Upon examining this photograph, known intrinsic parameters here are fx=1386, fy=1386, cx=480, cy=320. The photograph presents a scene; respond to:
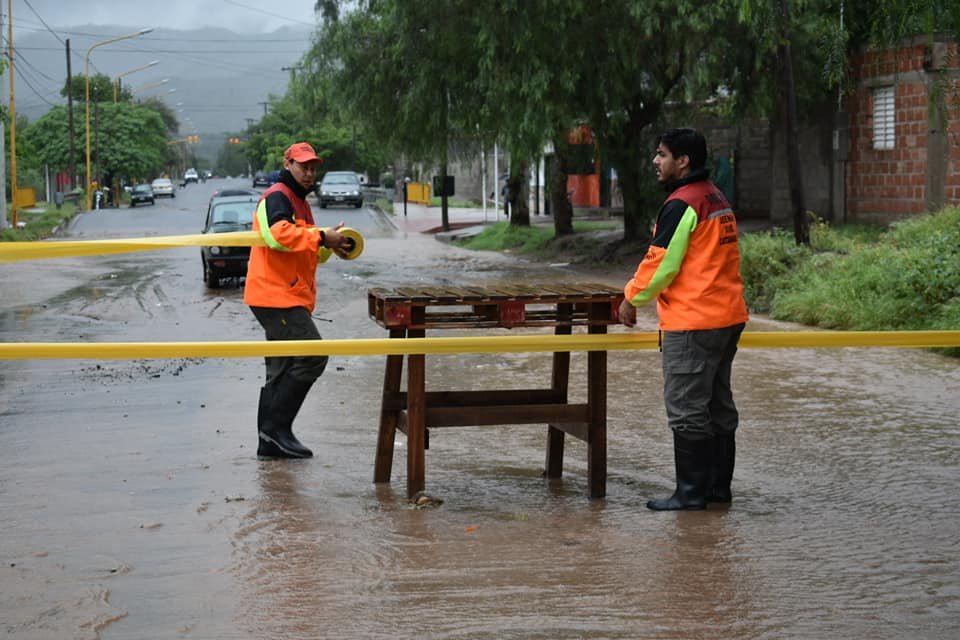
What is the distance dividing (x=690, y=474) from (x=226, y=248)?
57.5 feet

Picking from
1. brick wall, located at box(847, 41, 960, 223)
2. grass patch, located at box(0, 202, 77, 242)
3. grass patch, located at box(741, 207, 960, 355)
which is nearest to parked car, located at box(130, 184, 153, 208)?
grass patch, located at box(0, 202, 77, 242)

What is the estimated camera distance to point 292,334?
320 inches

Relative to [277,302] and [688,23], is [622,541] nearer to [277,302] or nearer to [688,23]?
[277,302]

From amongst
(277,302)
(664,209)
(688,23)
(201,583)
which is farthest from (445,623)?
(688,23)

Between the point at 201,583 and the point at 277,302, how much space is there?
2509 mm

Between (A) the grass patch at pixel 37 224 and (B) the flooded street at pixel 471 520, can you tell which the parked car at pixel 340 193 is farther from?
(B) the flooded street at pixel 471 520

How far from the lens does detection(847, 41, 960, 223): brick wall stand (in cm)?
2453

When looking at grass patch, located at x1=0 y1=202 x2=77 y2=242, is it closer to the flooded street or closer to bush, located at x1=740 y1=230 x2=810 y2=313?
bush, located at x1=740 y1=230 x2=810 y2=313

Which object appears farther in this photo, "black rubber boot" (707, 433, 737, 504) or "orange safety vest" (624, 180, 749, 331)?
"black rubber boot" (707, 433, 737, 504)

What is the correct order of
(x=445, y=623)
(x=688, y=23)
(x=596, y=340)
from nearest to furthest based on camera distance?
(x=445, y=623), (x=596, y=340), (x=688, y=23)

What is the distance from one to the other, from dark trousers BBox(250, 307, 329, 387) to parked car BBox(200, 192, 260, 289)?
14.1 m

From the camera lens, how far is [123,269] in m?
28.0

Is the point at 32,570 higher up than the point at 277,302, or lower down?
lower down

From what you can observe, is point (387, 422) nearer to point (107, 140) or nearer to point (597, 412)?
point (597, 412)
